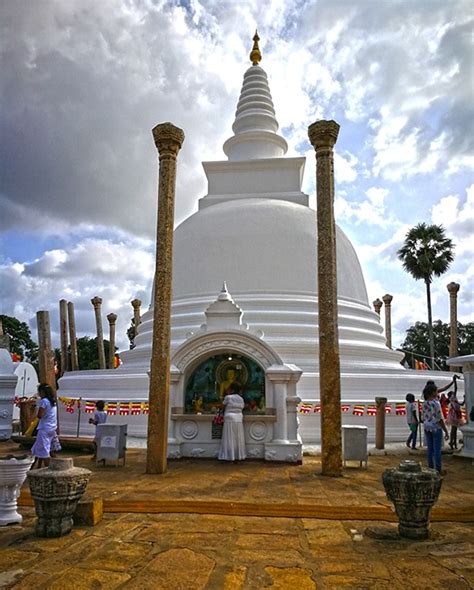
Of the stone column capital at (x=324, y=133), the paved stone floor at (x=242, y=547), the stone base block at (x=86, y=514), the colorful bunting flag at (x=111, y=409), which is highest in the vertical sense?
the stone column capital at (x=324, y=133)

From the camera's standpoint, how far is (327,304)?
392 inches

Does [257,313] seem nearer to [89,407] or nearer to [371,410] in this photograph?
[371,410]

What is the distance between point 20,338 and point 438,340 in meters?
43.4

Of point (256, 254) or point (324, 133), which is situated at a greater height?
point (324, 133)

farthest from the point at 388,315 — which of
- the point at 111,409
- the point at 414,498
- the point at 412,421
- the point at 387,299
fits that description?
the point at 414,498

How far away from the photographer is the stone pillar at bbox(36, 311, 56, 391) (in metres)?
10.9

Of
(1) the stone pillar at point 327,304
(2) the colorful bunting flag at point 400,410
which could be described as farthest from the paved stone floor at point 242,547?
(2) the colorful bunting flag at point 400,410

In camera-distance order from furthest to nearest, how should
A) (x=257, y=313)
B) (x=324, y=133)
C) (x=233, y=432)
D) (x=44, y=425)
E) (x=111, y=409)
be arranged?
(x=257, y=313), (x=111, y=409), (x=233, y=432), (x=324, y=133), (x=44, y=425)

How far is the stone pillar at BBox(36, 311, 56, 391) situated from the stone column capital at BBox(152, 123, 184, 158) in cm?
437

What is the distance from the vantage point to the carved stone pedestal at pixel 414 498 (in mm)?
5109

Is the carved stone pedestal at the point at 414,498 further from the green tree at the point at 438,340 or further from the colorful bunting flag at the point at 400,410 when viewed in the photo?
the green tree at the point at 438,340

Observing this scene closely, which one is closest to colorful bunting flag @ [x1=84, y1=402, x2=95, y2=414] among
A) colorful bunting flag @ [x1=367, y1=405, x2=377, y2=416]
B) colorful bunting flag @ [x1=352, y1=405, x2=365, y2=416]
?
colorful bunting flag @ [x1=352, y1=405, x2=365, y2=416]

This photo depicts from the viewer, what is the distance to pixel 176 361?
1188cm

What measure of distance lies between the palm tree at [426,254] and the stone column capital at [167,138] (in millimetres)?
24101
